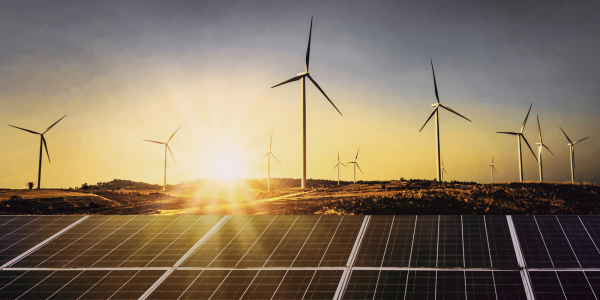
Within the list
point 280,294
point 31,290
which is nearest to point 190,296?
point 280,294

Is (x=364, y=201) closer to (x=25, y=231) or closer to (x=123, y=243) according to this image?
(x=123, y=243)

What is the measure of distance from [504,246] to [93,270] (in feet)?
62.5

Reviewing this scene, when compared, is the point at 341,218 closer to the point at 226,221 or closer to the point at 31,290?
the point at 226,221

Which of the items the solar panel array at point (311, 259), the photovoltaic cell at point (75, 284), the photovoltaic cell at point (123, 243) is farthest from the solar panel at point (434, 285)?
the photovoltaic cell at point (123, 243)

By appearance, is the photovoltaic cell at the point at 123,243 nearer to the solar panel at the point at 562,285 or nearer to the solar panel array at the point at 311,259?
the solar panel array at the point at 311,259

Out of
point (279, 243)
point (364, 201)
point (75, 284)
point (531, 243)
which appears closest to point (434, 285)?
A: point (531, 243)

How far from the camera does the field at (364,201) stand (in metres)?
32.4

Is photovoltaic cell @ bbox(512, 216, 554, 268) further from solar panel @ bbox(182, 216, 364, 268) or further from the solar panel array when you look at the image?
solar panel @ bbox(182, 216, 364, 268)

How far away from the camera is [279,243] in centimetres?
1792

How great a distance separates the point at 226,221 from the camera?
21281mm

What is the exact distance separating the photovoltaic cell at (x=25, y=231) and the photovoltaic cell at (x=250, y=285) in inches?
398

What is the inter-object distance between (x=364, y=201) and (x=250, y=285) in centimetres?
2128

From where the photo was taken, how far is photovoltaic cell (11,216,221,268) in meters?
17.2

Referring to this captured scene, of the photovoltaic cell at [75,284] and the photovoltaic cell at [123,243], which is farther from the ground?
the photovoltaic cell at [123,243]
